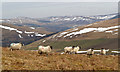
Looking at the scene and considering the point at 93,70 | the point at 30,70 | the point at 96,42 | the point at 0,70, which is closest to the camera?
the point at 0,70

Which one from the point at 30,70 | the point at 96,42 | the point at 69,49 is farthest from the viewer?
the point at 96,42

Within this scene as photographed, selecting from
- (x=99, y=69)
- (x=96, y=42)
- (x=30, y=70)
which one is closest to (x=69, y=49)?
(x=99, y=69)

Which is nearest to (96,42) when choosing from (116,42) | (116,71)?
(116,42)

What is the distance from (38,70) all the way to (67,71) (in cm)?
315

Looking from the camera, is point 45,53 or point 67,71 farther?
point 45,53

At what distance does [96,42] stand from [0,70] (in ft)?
605

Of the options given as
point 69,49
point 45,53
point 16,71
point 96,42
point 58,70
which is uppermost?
point 16,71

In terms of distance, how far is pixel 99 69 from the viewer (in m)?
18.7

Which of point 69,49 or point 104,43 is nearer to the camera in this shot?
point 69,49

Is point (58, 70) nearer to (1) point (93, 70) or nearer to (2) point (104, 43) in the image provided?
(1) point (93, 70)

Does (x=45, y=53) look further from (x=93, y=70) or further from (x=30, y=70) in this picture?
(x=30, y=70)

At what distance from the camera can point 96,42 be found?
189875 mm

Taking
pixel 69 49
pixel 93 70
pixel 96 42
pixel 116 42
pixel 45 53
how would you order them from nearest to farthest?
pixel 93 70, pixel 45 53, pixel 69 49, pixel 116 42, pixel 96 42

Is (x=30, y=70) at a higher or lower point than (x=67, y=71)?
higher
